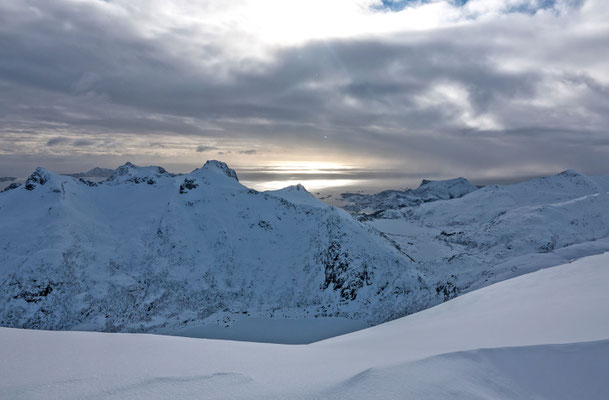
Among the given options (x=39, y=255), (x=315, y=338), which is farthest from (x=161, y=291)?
(x=315, y=338)

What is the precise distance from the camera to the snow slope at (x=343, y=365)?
5969 millimetres

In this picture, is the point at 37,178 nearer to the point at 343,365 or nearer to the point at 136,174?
the point at 136,174

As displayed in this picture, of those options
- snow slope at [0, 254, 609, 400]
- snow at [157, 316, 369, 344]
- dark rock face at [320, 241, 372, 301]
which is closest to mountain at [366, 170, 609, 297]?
dark rock face at [320, 241, 372, 301]

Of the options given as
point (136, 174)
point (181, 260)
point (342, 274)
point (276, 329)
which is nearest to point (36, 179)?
point (136, 174)

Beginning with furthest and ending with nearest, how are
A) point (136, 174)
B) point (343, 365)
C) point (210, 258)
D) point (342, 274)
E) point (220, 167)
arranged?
point (220, 167) → point (136, 174) → point (210, 258) → point (342, 274) → point (343, 365)

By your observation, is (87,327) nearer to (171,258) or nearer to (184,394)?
(171,258)

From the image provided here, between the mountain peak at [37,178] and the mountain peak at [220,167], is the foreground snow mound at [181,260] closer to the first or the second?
the mountain peak at [37,178]

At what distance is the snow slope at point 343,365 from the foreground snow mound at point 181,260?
65624 millimetres

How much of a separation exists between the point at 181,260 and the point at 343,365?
3430 inches

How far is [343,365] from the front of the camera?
26.2ft

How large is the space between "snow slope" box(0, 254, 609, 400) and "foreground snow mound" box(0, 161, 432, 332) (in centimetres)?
6562

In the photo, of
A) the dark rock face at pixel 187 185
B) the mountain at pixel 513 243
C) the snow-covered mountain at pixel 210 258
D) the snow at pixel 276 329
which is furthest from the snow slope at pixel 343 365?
the dark rock face at pixel 187 185

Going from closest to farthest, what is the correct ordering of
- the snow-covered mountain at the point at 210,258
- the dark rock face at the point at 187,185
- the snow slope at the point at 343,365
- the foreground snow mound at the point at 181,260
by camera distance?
1. the snow slope at the point at 343,365
2. the snow-covered mountain at the point at 210,258
3. the foreground snow mound at the point at 181,260
4. the dark rock face at the point at 187,185

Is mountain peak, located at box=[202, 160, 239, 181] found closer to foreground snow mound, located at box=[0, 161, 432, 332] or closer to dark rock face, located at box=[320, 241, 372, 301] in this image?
foreground snow mound, located at box=[0, 161, 432, 332]
